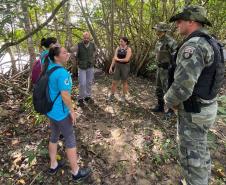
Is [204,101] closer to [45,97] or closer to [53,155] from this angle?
[45,97]

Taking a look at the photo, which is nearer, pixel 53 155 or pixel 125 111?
pixel 53 155

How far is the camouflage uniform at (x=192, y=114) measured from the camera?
2887 millimetres

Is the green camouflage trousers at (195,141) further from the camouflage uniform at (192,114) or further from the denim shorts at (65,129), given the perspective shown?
the denim shorts at (65,129)

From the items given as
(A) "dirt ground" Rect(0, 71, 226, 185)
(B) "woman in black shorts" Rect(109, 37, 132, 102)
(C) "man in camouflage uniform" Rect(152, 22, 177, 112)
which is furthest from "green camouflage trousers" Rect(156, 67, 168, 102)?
(B) "woman in black shorts" Rect(109, 37, 132, 102)

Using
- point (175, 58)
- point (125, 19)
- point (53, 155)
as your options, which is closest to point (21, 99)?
point (53, 155)

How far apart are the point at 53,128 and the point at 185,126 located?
1.73m

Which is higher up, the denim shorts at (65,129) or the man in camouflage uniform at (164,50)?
the man in camouflage uniform at (164,50)

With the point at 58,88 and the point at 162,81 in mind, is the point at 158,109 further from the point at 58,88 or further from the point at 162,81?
the point at 58,88

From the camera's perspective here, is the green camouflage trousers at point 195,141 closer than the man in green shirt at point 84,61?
Yes

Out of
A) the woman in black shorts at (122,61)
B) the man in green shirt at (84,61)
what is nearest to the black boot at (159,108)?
the woman in black shorts at (122,61)

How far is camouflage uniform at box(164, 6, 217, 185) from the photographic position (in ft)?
9.47

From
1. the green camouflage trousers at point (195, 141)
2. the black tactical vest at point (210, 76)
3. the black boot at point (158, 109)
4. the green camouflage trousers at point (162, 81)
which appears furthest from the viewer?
the black boot at point (158, 109)

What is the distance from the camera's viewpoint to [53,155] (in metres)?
3.99

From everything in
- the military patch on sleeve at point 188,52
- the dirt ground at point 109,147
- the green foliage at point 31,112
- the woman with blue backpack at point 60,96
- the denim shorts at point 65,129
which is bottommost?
the dirt ground at point 109,147
